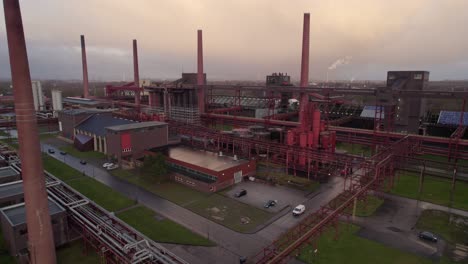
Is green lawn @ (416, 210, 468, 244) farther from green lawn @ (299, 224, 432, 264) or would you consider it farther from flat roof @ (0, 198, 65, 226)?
flat roof @ (0, 198, 65, 226)

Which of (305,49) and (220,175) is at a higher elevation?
(305,49)

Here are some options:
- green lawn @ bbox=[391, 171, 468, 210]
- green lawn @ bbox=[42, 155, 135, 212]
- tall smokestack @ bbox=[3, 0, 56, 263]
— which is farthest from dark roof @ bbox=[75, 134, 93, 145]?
green lawn @ bbox=[391, 171, 468, 210]

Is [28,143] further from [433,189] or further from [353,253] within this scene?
[433,189]

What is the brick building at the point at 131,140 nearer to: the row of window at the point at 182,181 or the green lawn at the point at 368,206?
the row of window at the point at 182,181

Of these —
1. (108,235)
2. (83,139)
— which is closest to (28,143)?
(108,235)

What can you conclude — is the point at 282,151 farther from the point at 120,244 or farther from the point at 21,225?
the point at 21,225

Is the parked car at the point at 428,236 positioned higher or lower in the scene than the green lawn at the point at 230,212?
higher

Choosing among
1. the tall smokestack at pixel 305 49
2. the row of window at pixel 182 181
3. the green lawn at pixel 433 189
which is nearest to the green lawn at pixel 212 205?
the row of window at pixel 182 181

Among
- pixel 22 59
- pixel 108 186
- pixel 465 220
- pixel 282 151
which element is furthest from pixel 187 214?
pixel 465 220
